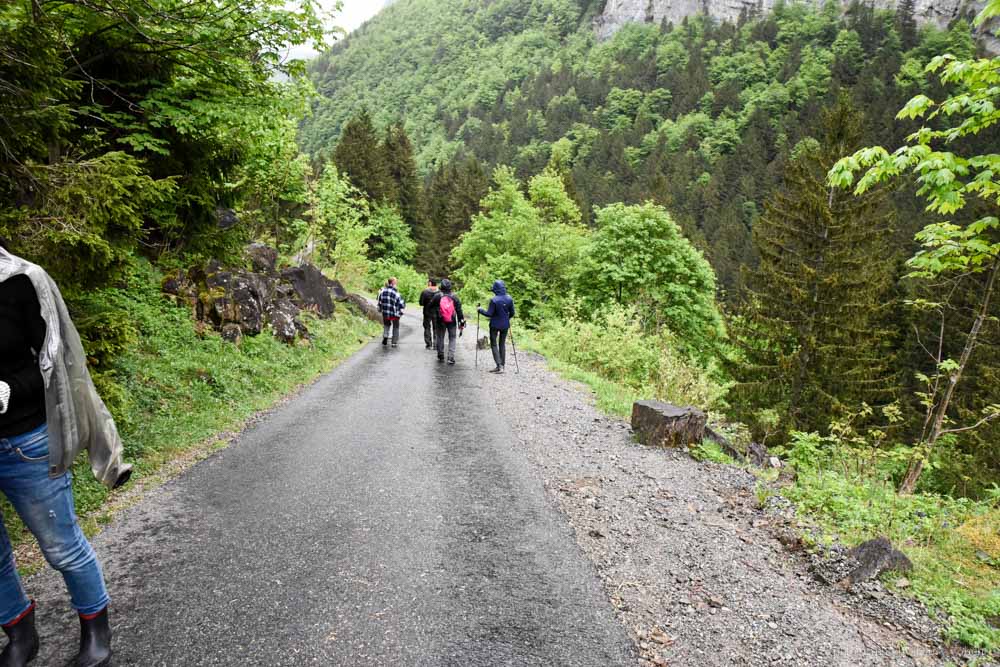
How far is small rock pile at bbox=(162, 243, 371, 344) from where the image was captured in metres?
9.87

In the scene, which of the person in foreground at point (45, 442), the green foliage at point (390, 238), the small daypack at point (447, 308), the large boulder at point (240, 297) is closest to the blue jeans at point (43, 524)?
the person in foreground at point (45, 442)

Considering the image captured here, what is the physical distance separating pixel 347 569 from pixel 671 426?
4849 millimetres

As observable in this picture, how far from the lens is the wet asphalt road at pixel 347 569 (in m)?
2.67

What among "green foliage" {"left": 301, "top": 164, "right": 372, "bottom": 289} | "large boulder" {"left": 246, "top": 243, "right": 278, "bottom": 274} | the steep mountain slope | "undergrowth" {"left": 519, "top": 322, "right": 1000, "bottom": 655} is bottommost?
"undergrowth" {"left": 519, "top": 322, "right": 1000, "bottom": 655}

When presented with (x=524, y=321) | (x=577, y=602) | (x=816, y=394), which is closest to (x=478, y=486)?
(x=577, y=602)

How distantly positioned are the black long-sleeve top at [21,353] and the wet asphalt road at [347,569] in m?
1.27

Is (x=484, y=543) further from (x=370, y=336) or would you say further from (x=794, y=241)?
(x=794, y=241)

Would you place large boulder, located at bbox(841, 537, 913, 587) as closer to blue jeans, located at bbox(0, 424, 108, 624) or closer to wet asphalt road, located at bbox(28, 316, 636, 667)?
wet asphalt road, located at bbox(28, 316, 636, 667)

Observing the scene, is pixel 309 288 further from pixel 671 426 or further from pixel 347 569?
pixel 347 569

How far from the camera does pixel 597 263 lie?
76.5ft

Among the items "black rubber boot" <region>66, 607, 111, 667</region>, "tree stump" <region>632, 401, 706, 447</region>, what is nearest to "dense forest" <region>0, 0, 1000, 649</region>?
"tree stump" <region>632, 401, 706, 447</region>

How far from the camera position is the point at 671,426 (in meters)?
6.83

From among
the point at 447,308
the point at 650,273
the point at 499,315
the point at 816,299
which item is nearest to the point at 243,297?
the point at 447,308

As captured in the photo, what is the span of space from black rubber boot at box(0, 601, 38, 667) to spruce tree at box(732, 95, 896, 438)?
19.3 m
